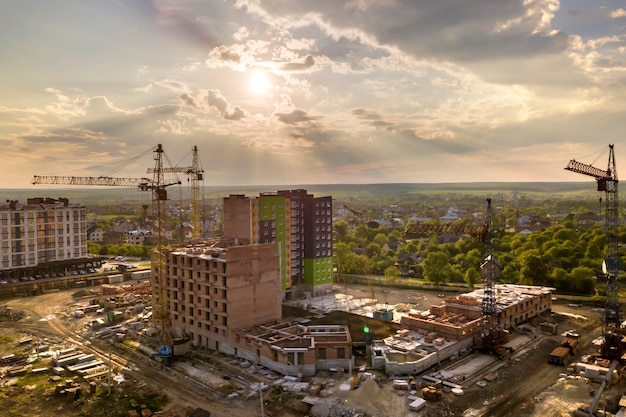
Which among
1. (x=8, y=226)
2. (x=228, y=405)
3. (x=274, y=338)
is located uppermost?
(x=8, y=226)

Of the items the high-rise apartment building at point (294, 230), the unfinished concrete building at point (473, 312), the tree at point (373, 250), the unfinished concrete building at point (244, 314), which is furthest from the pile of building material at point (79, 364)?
the tree at point (373, 250)

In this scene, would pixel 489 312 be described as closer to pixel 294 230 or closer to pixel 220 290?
pixel 220 290

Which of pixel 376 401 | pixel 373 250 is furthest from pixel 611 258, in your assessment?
pixel 373 250

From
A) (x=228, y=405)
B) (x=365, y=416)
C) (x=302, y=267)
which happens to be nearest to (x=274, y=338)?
(x=228, y=405)

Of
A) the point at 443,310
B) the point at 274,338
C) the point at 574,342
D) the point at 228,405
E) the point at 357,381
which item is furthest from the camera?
the point at 443,310

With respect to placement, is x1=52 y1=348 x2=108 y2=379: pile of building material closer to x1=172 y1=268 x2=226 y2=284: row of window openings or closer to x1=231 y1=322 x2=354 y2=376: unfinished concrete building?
x1=172 y1=268 x2=226 y2=284: row of window openings

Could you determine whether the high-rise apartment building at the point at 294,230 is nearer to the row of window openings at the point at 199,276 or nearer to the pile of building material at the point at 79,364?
the row of window openings at the point at 199,276

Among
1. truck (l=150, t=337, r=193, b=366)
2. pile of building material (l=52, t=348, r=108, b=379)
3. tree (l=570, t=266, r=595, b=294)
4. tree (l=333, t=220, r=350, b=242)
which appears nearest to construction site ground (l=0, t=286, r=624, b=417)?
truck (l=150, t=337, r=193, b=366)

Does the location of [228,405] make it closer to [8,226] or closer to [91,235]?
[8,226]
